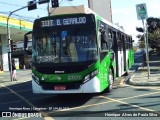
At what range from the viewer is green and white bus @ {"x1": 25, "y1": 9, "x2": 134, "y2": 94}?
1048 centimetres

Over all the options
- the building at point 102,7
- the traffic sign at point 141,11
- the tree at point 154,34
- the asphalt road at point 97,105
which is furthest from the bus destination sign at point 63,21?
Result: the tree at point 154,34

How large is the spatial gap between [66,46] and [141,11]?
22.5ft

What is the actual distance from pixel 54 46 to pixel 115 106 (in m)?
2.78

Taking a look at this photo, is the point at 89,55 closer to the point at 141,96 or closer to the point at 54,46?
the point at 54,46

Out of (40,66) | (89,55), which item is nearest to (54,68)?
Result: (40,66)

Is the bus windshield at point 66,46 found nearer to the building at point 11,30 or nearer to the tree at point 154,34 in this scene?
the building at point 11,30

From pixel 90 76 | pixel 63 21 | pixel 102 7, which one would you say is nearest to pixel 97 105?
pixel 90 76

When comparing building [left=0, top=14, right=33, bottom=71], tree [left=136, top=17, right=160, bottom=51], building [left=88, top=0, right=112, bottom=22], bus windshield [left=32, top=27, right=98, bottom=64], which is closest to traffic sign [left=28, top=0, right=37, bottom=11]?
building [left=0, top=14, right=33, bottom=71]

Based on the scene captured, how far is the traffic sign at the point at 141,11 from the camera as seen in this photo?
1625cm

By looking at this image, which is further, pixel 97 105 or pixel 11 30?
pixel 11 30

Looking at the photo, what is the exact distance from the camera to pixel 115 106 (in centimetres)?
996

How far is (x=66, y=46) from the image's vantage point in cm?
1071

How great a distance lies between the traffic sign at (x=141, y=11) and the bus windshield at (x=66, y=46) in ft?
20.3

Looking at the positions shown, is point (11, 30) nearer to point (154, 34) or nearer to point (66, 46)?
point (154, 34)
